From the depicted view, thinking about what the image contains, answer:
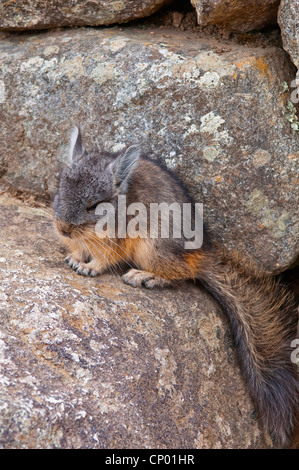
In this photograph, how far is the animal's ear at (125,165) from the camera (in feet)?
16.4

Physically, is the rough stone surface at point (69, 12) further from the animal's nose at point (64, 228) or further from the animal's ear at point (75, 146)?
the animal's nose at point (64, 228)

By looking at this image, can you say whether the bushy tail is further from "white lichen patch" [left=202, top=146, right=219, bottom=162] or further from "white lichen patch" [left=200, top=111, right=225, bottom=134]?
"white lichen patch" [left=200, top=111, right=225, bottom=134]

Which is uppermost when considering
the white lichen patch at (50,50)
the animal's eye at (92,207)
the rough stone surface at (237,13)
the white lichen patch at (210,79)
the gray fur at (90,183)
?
the rough stone surface at (237,13)

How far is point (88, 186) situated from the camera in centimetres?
503

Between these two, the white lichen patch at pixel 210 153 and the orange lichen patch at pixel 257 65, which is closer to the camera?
the orange lichen patch at pixel 257 65

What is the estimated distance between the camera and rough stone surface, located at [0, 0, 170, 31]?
557cm

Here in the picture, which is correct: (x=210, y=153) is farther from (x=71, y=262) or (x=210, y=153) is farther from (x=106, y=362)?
(x=106, y=362)

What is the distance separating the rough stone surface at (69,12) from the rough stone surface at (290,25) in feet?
4.31

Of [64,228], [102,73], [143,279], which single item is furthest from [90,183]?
[102,73]

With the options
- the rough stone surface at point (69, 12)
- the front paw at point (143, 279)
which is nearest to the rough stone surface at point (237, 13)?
the rough stone surface at point (69, 12)

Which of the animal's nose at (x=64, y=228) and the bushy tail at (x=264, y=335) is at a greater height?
the animal's nose at (x=64, y=228)

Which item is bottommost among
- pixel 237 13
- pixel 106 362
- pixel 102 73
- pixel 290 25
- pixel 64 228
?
pixel 106 362

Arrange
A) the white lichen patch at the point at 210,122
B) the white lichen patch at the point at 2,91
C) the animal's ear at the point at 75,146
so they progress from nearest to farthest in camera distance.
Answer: the white lichen patch at the point at 210,122 → the animal's ear at the point at 75,146 → the white lichen patch at the point at 2,91

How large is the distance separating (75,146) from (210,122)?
132 cm
